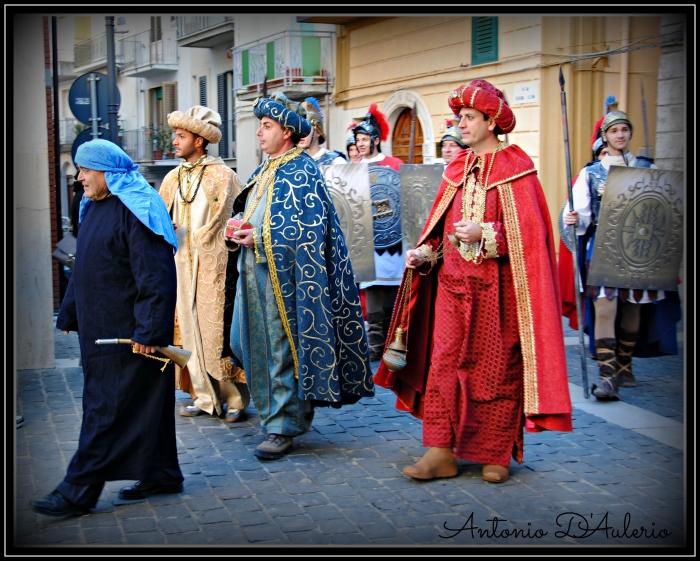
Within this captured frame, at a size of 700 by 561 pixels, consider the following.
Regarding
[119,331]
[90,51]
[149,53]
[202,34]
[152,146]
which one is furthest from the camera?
[152,146]

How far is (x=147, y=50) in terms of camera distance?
18.2 m

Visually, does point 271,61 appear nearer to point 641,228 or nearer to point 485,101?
point 641,228

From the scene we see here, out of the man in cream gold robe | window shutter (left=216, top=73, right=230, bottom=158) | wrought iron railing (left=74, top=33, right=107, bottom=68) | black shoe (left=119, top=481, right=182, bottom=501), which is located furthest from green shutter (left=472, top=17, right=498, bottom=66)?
black shoe (left=119, top=481, right=182, bottom=501)

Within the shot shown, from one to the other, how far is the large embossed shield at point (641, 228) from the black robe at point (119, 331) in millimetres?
3308

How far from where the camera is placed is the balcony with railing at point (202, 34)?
51.7 ft

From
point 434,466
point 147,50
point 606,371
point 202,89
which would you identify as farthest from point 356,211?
point 202,89

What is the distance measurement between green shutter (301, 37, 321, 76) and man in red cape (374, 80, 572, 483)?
13783 mm

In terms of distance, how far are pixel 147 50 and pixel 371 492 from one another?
15.3m

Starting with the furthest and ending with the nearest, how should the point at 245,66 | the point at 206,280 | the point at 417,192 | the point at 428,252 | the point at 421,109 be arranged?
the point at 245,66 < the point at 421,109 < the point at 417,192 < the point at 206,280 < the point at 428,252

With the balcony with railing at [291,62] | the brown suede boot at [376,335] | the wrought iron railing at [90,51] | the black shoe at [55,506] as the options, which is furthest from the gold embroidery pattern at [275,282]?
the balcony with railing at [291,62]

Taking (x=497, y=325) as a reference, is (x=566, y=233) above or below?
above

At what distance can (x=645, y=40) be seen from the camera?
33.4 feet
